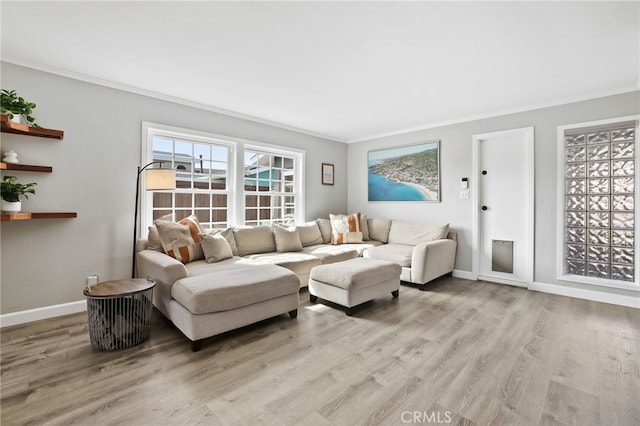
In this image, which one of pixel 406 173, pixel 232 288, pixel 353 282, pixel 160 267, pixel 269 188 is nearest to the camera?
pixel 232 288

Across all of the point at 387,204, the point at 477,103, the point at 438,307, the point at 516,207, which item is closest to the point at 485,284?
the point at 516,207

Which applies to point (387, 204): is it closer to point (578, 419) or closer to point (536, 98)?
point (536, 98)

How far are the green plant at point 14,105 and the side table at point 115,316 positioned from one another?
1616 mm

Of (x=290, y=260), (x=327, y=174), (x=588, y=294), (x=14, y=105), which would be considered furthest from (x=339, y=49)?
(x=588, y=294)

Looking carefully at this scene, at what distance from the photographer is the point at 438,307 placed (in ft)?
10.3

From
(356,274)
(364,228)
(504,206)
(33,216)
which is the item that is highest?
(504,206)

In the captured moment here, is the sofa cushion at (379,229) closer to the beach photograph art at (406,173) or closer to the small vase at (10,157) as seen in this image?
the beach photograph art at (406,173)

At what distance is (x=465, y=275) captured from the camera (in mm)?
4340

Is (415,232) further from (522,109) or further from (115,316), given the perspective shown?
(115,316)

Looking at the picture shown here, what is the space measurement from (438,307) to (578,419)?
1630 millimetres

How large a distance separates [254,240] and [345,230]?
155 cm

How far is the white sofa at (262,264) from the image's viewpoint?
2.25 metres

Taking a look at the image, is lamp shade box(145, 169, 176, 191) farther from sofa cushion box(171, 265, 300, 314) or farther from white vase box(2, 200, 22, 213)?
sofa cushion box(171, 265, 300, 314)

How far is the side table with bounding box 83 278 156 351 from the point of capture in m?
2.14
